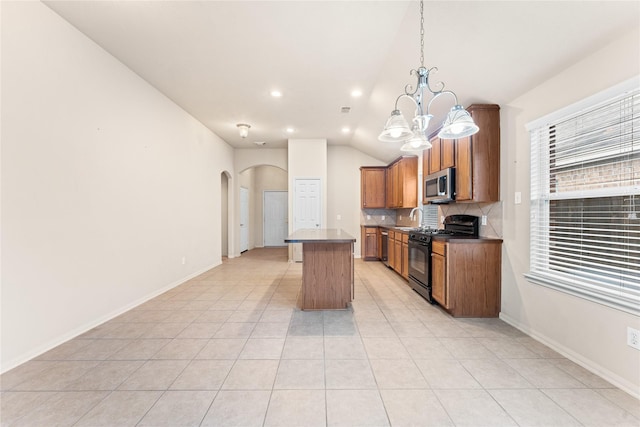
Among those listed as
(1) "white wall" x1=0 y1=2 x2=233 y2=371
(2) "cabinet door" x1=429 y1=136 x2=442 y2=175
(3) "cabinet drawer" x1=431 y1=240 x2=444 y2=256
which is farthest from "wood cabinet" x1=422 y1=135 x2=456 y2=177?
(1) "white wall" x1=0 y1=2 x2=233 y2=371

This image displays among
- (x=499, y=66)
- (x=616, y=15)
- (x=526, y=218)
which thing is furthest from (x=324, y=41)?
(x=526, y=218)

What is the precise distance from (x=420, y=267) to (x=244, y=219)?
226 inches

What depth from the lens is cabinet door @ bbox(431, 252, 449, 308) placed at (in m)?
3.06

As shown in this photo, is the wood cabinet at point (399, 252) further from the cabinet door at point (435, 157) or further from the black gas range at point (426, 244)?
the cabinet door at point (435, 157)

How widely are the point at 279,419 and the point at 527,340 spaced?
7.77ft

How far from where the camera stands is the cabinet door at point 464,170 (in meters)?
3.01

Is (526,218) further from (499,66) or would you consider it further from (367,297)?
(367,297)

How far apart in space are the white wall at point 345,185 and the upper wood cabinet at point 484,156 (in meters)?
4.07

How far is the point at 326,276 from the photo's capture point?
10.7 feet

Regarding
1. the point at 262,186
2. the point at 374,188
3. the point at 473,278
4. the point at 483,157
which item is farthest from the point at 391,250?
the point at 262,186

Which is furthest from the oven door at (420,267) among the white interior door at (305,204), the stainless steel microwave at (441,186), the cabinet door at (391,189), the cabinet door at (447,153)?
the white interior door at (305,204)

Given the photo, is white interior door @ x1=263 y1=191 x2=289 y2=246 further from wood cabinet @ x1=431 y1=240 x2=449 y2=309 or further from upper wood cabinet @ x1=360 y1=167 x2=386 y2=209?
wood cabinet @ x1=431 y1=240 x2=449 y2=309

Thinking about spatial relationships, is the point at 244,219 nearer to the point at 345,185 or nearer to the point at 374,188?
the point at 345,185

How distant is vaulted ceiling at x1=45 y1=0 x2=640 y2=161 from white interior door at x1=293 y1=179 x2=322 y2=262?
2629mm
